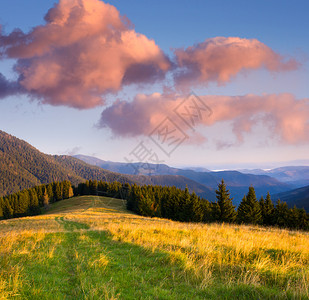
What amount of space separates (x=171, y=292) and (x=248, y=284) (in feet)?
6.32

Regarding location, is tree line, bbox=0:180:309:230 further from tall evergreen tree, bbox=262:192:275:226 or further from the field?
the field

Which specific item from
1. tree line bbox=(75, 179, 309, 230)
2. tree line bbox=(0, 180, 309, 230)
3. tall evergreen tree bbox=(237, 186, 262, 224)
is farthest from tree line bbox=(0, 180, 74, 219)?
tall evergreen tree bbox=(237, 186, 262, 224)

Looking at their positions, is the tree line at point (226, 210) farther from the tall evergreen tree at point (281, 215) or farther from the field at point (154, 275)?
the field at point (154, 275)

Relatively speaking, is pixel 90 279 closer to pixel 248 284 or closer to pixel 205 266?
pixel 205 266

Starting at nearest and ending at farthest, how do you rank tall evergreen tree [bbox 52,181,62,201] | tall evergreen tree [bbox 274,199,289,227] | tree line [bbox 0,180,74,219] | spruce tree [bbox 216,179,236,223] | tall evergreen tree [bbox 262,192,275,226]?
spruce tree [bbox 216,179,236,223], tall evergreen tree [bbox 274,199,289,227], tall evergreen tree [bbox 262,192,275,226], tree line [bbox 0,180,74,219], tall evergreen tree [bbox 52,181,62,201]

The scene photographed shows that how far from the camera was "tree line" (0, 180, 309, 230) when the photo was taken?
166 feet

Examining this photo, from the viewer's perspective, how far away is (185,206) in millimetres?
58344

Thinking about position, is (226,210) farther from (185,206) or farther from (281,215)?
(281,215)

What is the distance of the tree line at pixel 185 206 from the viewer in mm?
50625

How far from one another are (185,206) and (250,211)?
691 inches

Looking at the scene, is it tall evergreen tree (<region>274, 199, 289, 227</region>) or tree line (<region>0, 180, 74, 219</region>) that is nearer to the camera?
tall evergreen tree (<region>274, 199, 289, 227</region>)

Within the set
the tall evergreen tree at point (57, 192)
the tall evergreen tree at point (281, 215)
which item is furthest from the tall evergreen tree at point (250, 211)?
the tall evergreen tree at point (57, 192)

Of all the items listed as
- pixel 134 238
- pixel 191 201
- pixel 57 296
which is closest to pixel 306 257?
pixel 134 238

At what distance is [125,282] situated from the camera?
538 centimetres
